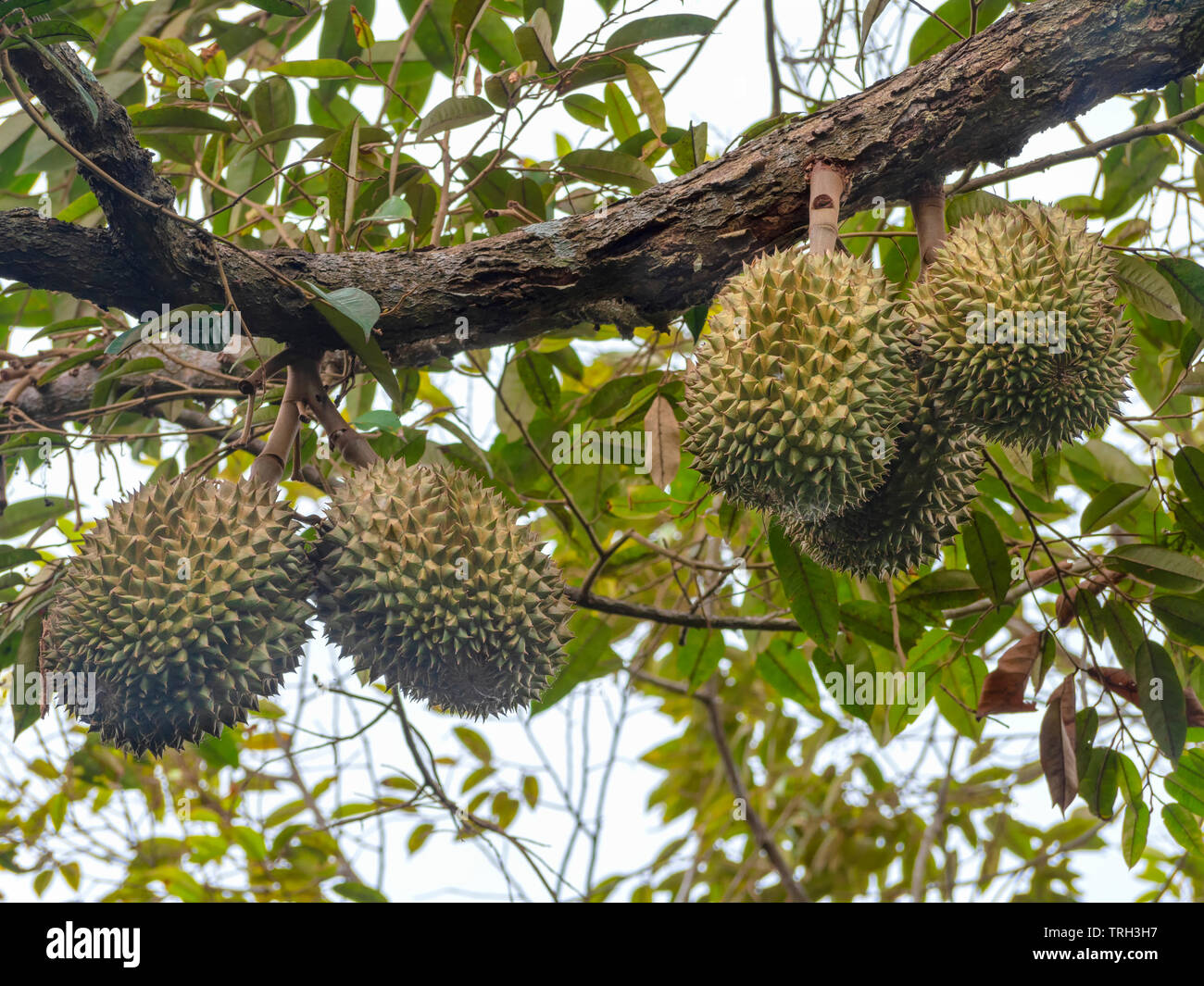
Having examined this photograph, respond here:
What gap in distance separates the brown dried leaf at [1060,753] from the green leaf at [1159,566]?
25cm

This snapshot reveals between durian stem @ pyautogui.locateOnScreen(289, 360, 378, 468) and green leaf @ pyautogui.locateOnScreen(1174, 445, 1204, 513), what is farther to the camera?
green leaf @ pyautogui.locateOnScreen(1174, 445, 1204, 513)

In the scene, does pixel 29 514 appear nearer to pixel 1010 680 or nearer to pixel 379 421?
pixel 379 421

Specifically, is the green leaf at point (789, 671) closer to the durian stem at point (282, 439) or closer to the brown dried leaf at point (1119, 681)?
the brown dried leaf at point (1119, 681)

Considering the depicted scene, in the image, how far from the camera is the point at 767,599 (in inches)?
117

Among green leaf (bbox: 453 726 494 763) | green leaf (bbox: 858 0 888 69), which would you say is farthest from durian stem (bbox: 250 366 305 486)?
green leaf (bbox: 453 726 494 763)

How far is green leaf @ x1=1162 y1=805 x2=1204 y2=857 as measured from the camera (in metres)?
2.19

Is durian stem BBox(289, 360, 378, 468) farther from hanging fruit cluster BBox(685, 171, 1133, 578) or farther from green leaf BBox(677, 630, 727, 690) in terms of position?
green leaf BBox(677, 630, 727, 690)

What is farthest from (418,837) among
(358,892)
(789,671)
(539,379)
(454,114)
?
(454,114)

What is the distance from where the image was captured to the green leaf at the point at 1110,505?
2.04 metres

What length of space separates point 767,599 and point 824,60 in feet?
5.07

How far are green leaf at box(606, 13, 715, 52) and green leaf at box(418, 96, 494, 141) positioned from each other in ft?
1.08

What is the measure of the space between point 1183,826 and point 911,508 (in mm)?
1230
